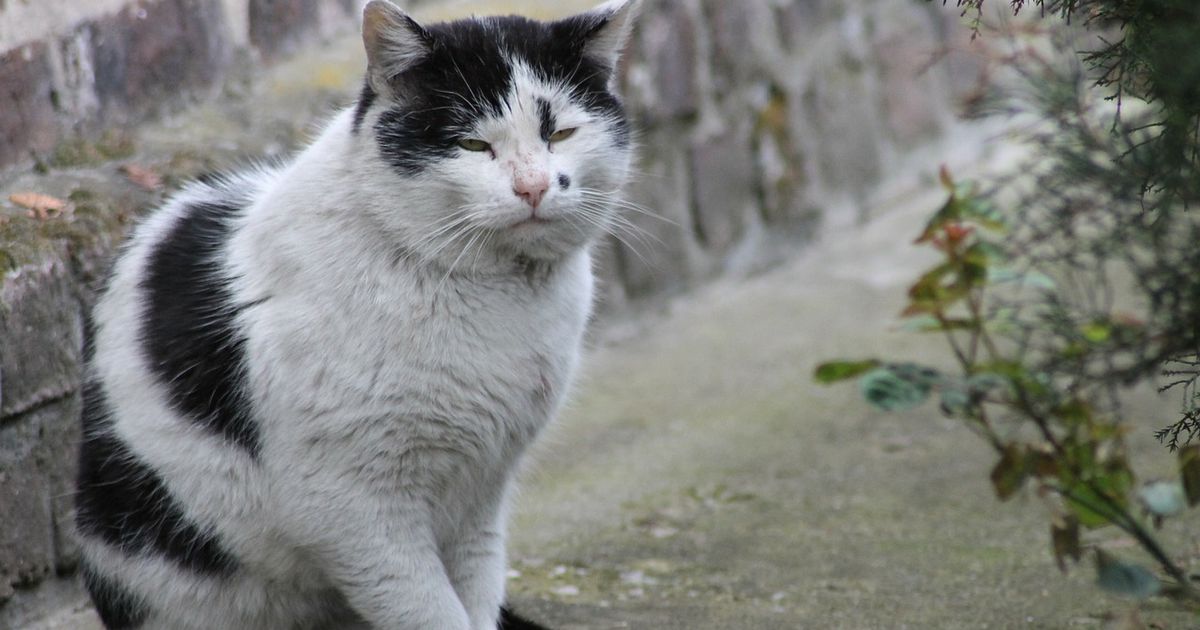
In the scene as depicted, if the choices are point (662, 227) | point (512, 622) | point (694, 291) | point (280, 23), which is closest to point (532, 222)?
point (512, 622)

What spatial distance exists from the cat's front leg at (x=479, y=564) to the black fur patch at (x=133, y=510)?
320 millimetres

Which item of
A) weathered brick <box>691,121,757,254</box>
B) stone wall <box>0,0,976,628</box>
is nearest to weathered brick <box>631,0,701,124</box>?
stone wall <box>0,0,976,628</box>

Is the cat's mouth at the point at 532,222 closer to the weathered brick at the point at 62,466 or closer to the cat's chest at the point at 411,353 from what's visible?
the cat's chest at the point at 411,353

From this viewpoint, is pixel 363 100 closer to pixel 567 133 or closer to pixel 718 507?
pixel 567 133

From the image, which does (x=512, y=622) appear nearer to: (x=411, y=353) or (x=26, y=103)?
(x=411, y=353)

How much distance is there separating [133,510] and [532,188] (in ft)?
2.39

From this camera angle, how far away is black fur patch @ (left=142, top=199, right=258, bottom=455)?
161 centimetres

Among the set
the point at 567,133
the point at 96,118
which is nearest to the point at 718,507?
the point at 567,133

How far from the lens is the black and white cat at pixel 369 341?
61.6 inches

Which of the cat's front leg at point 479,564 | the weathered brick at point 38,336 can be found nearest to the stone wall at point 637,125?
the weathered brick at point 38,336

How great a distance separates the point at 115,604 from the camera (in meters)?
1.74

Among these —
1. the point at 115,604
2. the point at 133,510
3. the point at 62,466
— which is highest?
the point at 62,466

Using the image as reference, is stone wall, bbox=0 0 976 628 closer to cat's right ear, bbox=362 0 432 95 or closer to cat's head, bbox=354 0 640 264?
cat's head, bbox=354 0 640 264

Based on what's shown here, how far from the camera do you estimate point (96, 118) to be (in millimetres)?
2338
